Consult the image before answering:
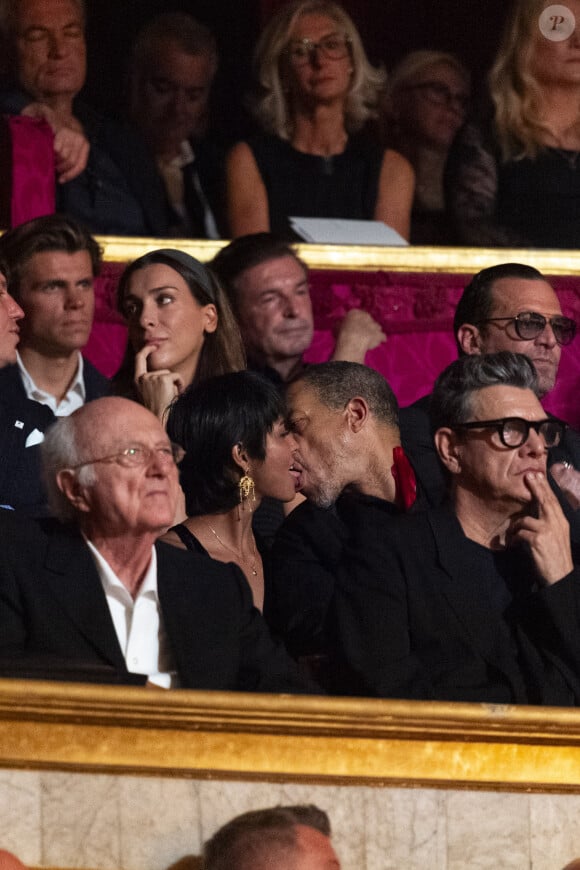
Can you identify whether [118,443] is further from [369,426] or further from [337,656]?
[369,426]

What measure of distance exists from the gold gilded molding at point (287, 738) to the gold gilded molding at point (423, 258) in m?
1.79

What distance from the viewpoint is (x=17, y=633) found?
2.68 meters

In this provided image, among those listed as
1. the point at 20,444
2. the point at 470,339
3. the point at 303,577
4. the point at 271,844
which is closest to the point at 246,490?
the point at 303,577

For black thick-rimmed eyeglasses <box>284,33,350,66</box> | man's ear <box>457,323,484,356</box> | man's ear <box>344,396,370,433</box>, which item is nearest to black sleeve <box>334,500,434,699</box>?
man's ear <box>344,396,370,433</box>

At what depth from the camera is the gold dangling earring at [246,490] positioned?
310cm

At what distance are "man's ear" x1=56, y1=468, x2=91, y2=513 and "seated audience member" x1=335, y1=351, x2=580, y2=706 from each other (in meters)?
0.38

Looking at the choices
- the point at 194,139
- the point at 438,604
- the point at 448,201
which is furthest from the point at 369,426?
the point at 194,139

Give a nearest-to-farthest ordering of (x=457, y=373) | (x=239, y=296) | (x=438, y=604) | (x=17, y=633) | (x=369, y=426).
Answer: (x=17, y=633), (x=438, y=604), (x=457, y=373), (x=369, y=426), (x=239, y=296)

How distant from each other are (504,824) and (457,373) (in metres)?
0.80

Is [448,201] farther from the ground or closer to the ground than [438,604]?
farther from the ground

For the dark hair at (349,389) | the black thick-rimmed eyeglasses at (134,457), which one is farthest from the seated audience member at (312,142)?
the black thick-rimmed eyeglasses at (134,457)

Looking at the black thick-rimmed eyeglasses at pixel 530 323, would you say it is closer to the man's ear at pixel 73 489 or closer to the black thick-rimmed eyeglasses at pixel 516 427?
the black thick-rimmed eyeglasses at pixel 516 427

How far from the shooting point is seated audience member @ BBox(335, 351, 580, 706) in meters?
2.80

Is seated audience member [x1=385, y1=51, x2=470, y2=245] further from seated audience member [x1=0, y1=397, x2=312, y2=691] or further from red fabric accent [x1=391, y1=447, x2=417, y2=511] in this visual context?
seated audience member [x1=0, y1=397, x2=312, y2=691]
